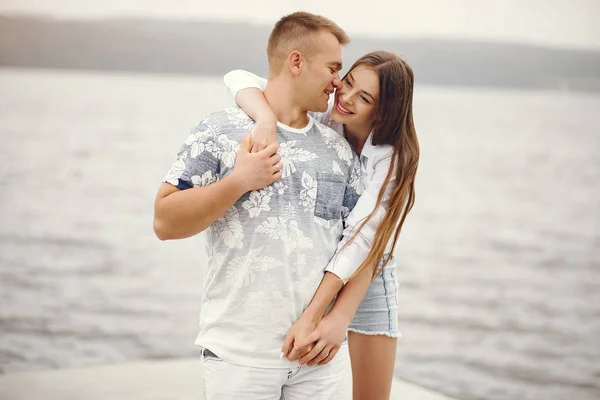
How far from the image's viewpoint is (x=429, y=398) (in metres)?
2.89

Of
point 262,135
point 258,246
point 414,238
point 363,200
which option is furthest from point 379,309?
point 414,238

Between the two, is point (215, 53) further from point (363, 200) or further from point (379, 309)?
point (363, 200)

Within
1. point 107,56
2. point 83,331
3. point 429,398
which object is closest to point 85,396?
point 429,398

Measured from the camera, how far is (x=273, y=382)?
1.45m

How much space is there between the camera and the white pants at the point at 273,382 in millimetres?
1429

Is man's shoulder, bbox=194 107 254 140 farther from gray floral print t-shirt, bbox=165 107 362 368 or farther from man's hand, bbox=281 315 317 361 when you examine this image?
man's hand, bbox=281 315 317 361

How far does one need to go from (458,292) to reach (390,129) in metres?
5.11

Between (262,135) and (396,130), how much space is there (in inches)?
13.6

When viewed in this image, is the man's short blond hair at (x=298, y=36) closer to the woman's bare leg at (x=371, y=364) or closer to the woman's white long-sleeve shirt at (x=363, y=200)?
the woman's white long-sleeve shirt at (x=363, y=200)

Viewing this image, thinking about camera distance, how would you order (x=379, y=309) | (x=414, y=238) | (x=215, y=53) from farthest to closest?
(x=414, y=238) < (x=215, y=53) < (x=379, y=309)

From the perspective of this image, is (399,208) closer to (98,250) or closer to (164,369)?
(164,369)

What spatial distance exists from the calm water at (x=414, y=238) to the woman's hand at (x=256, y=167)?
3.93 meters

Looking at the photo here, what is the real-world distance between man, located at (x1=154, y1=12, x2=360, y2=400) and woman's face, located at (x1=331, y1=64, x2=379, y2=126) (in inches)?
3.8

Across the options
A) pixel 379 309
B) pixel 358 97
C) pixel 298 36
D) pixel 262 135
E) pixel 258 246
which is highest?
pixel 298 36
